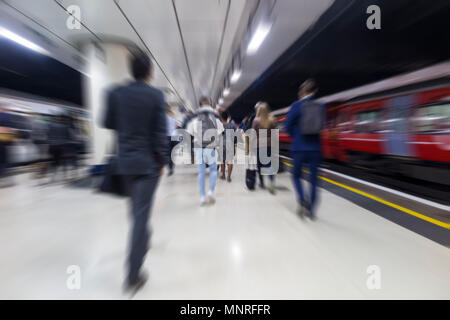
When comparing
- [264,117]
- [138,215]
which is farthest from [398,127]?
[138,215]

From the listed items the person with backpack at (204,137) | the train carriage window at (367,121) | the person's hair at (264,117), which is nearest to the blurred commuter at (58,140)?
the person with backpack at (204,137)

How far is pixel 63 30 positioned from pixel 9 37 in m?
1.32

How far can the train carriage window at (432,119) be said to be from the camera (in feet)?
12.3

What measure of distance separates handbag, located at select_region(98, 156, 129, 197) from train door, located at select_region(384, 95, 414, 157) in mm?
5455

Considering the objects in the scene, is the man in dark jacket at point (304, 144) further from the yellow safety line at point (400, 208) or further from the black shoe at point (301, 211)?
the yellow safety line at point (400, 208)

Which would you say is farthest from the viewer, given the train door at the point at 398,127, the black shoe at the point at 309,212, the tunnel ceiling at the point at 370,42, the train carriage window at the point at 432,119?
the tunnel ceiling at the point at 370,42

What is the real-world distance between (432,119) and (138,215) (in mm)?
5424

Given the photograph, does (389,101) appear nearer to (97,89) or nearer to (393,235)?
(393,235)

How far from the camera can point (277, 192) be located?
13.4 ft

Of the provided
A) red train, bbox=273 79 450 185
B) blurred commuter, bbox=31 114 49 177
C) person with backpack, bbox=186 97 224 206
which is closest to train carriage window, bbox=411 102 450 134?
red train, bbox=273 79 450 185

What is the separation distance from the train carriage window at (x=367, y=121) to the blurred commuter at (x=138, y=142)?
19.2 feet

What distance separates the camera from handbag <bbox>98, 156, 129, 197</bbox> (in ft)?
4.84

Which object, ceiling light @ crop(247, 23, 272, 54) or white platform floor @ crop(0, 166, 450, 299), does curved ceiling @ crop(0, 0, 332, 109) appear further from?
white platform floor @ crop(0, 166, 450, 299)
